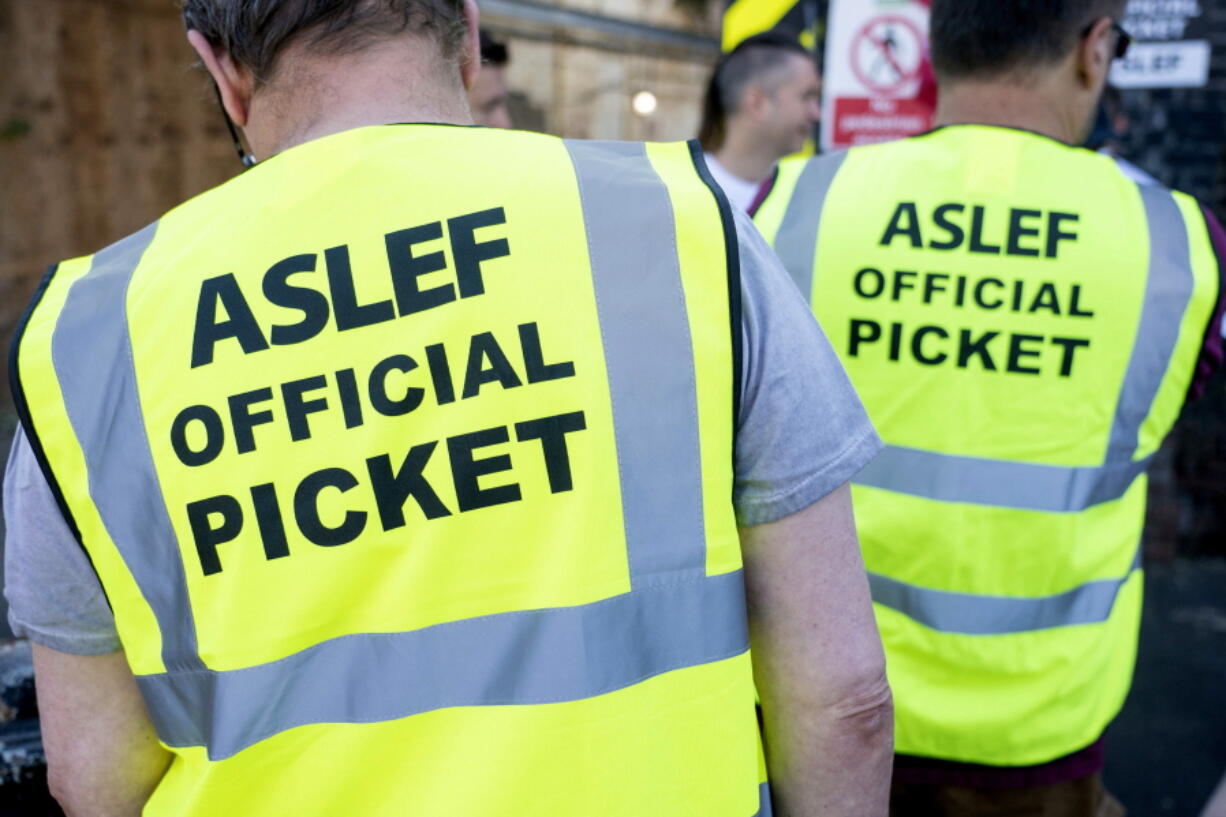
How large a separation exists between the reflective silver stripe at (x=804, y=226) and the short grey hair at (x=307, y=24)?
0.81 metres

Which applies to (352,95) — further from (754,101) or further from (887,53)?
(887,53)

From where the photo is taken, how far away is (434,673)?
3.20 ft

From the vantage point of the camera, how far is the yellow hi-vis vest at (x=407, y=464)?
0.96 m

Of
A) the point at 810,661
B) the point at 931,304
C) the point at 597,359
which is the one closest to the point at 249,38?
the point at 597,359

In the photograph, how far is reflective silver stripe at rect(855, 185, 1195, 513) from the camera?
1624mm

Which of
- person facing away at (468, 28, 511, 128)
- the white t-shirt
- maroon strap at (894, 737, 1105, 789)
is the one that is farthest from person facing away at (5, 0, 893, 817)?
the white t-shirt

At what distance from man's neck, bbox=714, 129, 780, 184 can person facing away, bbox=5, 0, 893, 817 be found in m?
3.16

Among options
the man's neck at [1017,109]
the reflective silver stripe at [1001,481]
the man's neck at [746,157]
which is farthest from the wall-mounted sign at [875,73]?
the reflective silver stripe at [1001,481]

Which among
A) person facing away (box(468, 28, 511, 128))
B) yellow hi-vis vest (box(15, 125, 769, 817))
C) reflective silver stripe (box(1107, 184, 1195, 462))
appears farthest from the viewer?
person facing away (box(468, 28, 511, 128))

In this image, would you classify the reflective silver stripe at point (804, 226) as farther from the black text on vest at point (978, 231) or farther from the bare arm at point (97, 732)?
the bare arm at point (97, 732)

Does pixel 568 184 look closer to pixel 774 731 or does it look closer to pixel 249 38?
pixel 249 38

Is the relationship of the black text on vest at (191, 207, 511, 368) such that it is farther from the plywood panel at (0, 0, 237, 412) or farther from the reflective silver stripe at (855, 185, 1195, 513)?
the plywood panel at (0, 0, 237, 412)

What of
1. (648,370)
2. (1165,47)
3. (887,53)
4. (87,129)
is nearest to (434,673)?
(648,370)

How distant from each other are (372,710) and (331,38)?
658mm
